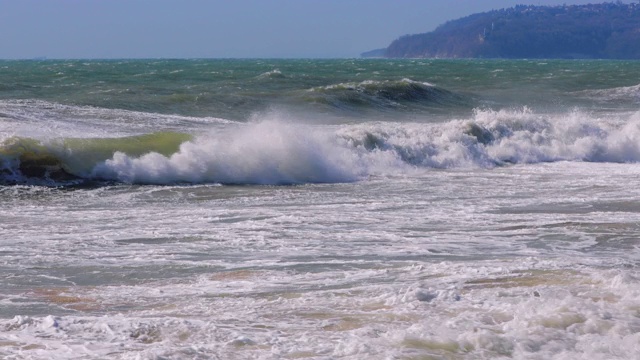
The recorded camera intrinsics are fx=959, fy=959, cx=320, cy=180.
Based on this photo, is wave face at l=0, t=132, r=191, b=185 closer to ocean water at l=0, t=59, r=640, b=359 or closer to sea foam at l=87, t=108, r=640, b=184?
ocean water at l=0, t=59, r=640, b=359

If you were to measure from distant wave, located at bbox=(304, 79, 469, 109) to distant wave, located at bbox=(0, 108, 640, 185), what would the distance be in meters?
10.3

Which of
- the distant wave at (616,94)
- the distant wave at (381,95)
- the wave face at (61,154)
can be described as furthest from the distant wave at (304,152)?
the distant wave at (616,94)

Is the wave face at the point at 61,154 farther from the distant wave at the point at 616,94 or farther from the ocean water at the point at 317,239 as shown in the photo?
the distant wave at the point at 616,94

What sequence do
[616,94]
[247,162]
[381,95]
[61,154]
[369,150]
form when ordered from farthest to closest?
[616,94] < [381,95] < [369,150] < [247,162] < [61,154]

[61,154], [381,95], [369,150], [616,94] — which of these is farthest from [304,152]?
[616,94]

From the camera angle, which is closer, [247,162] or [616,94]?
[247,162]

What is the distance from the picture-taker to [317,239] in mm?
10539

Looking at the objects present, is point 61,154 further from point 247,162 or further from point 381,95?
point 381,95

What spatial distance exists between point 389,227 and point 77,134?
10.0 metres

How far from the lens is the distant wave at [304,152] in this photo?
657 inches

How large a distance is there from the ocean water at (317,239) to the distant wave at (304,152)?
0.05 meters

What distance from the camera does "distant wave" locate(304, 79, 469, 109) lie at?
33250mm

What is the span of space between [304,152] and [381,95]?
57.6 feet

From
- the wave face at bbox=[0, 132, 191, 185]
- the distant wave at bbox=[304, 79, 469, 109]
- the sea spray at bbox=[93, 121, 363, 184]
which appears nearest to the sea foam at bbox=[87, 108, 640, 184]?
the sea spray at bbox=[93, 121, 363, 184]
